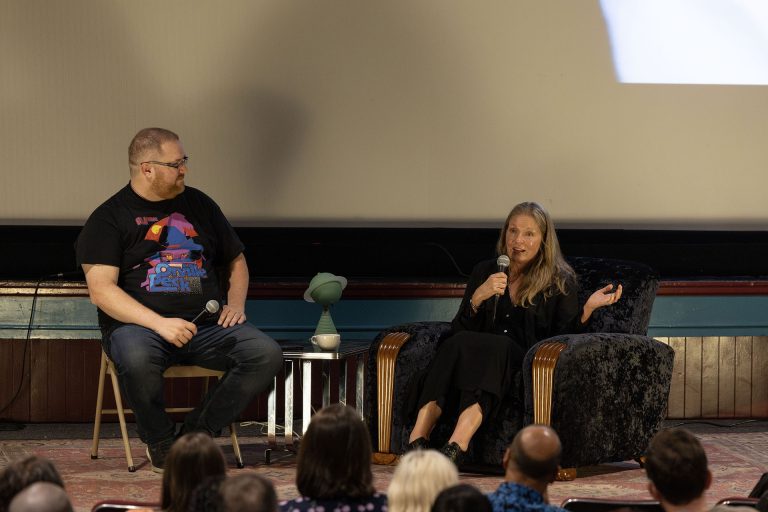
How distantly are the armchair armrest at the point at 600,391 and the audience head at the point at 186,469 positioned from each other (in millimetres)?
1868

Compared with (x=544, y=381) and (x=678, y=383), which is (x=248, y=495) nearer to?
(x=544, y=381)

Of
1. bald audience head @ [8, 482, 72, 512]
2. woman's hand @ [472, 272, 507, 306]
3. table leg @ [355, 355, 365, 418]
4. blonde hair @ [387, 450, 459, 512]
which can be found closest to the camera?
bald audience head @ [8, 482, 72, 512]

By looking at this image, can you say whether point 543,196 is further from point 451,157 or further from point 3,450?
point 3,450

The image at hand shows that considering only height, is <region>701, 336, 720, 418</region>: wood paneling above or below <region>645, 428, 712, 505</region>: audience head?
below

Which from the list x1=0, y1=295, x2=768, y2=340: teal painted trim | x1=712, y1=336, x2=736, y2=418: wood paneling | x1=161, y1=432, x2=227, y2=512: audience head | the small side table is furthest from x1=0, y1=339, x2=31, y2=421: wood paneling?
x1=161, y1=432, x2=227, y2=512: audience head

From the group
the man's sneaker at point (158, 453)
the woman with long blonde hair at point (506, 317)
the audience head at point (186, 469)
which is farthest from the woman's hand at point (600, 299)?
the audience head at point (186, 469)

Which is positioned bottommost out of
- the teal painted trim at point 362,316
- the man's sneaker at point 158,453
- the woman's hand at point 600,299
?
the man's sneaker at point 158,453

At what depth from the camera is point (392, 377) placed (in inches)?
162

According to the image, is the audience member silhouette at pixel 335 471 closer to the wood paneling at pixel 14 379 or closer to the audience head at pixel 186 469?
the audience head at pixel 186 469

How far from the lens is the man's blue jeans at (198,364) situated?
3885 millimetres

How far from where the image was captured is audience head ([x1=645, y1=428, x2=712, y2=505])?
2129 mm

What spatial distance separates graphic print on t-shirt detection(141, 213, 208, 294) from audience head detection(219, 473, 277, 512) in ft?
7.43

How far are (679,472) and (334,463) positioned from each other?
61cm

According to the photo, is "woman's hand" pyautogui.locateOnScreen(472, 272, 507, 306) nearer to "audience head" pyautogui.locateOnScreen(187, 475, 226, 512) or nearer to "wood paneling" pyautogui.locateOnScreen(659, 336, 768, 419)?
"wood paneling" pyautogui.locateOnScreen(659, 336, 768, 419)
